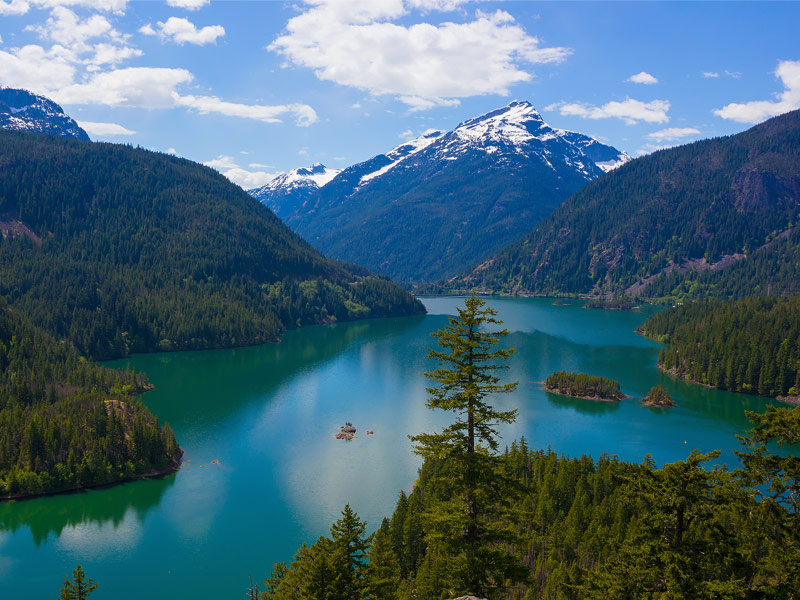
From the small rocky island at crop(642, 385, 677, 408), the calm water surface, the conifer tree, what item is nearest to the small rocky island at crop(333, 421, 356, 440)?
the calm water surface

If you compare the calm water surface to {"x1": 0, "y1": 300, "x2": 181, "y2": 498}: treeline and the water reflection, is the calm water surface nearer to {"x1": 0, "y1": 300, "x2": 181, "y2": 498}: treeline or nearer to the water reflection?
the water reflection

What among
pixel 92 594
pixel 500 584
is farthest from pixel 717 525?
pixel 92 594

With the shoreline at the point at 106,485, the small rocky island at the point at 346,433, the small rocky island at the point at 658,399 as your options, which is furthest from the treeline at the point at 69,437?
the small rocky island at the point at 658,399

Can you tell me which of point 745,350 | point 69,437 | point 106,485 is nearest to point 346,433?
point 106,485

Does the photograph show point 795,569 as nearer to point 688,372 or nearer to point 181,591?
point 181,591

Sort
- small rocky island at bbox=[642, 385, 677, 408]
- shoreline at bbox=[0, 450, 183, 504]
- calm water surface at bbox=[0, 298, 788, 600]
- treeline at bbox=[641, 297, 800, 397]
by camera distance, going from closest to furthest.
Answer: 1. calm water surface at bbox=[0, 298, 788, 600]
2. shoreline at bbox=[0, 450, 183, 504]
3. small rocky island at bbox=[642, 385, 677, 408]
4. treeline at bbox=[641, 297, 800, 397]

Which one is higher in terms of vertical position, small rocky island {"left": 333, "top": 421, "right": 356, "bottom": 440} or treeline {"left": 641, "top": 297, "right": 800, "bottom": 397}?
treeline {"left": 641, "top": 297, "right": 800, "bottom": 397}
